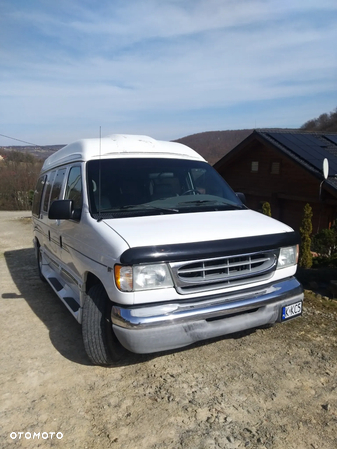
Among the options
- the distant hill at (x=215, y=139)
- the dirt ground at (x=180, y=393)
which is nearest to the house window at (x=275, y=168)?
the distant hill at (x=215, y=139)

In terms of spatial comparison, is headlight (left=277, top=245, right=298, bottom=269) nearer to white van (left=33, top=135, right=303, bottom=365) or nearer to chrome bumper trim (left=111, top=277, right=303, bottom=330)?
white van (left=33, top=135, right=303, bottom=365)

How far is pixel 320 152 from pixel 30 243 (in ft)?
34.6

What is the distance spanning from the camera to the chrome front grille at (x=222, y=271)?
10.8 ft

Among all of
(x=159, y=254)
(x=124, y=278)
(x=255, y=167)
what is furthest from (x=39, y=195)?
(x=255, y=167)

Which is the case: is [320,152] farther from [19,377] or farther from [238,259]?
[19,377]

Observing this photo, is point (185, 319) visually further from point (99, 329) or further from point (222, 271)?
point (99, 329)

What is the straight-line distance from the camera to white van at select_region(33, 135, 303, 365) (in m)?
3.21

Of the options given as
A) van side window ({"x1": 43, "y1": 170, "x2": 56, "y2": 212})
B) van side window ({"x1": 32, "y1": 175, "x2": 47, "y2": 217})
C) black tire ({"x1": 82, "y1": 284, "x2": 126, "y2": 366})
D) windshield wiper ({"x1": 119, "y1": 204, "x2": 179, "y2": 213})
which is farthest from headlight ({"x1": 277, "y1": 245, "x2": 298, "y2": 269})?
van side window ({"x1": 32, "y1": 175, "x2": 47, "y2": 217})

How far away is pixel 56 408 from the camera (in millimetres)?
3150

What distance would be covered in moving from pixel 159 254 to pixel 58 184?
109 inches

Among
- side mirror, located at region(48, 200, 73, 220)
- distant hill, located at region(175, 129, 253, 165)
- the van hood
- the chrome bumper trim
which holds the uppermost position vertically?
distant hill, located at region(175, 129, 253, 165)

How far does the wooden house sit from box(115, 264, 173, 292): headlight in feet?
32.5

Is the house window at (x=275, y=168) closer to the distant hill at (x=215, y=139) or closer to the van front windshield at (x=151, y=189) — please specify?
the distant hill at (x=215, y=139)

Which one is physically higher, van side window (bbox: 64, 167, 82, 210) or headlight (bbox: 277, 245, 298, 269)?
van side window (bbox: 64, 167, 82, 210)
